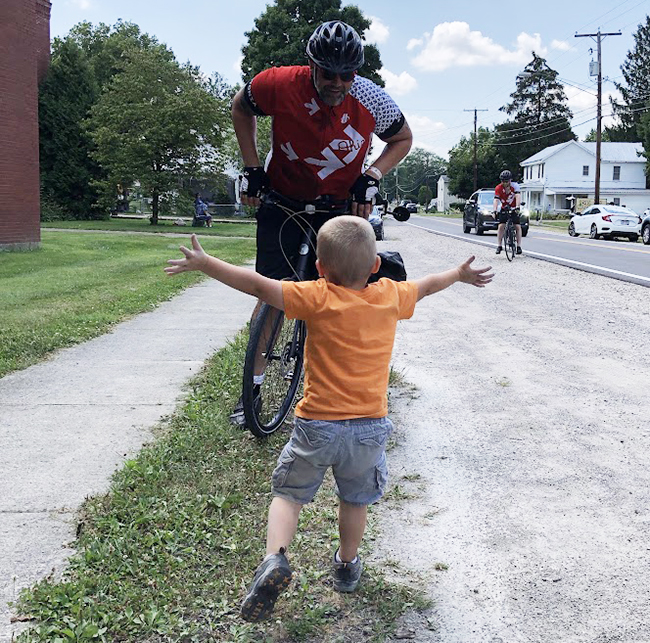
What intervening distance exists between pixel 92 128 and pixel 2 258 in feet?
80.4

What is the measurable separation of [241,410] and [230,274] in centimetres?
199

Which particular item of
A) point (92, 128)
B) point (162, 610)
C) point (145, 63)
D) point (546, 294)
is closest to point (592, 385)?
point (162, 610)

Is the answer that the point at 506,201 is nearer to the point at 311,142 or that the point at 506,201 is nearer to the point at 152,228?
the point at 311,142

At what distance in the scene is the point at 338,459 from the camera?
274 centimetres

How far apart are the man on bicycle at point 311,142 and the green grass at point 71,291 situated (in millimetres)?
2795

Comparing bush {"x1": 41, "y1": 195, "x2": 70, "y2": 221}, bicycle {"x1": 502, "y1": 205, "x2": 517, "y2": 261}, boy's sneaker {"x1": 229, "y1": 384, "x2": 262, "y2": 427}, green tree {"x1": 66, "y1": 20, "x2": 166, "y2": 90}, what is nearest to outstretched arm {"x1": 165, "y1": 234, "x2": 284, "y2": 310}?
boy's sneaker {"x1": 229, "y1": 384, "x2": 262, "y2": 427}

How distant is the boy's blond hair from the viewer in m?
2.71

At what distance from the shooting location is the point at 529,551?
312 centimetres

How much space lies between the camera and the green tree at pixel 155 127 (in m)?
35.2

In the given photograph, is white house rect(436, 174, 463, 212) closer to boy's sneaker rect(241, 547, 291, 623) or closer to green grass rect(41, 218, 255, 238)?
green grass rect(41, 218, 255, 238)

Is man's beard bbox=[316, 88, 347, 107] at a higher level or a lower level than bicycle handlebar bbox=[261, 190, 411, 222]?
higher

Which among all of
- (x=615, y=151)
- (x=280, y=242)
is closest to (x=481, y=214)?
(x=280, y=242)

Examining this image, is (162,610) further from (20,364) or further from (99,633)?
(20,364)

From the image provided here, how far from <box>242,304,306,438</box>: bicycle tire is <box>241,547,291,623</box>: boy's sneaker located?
1593 mm
